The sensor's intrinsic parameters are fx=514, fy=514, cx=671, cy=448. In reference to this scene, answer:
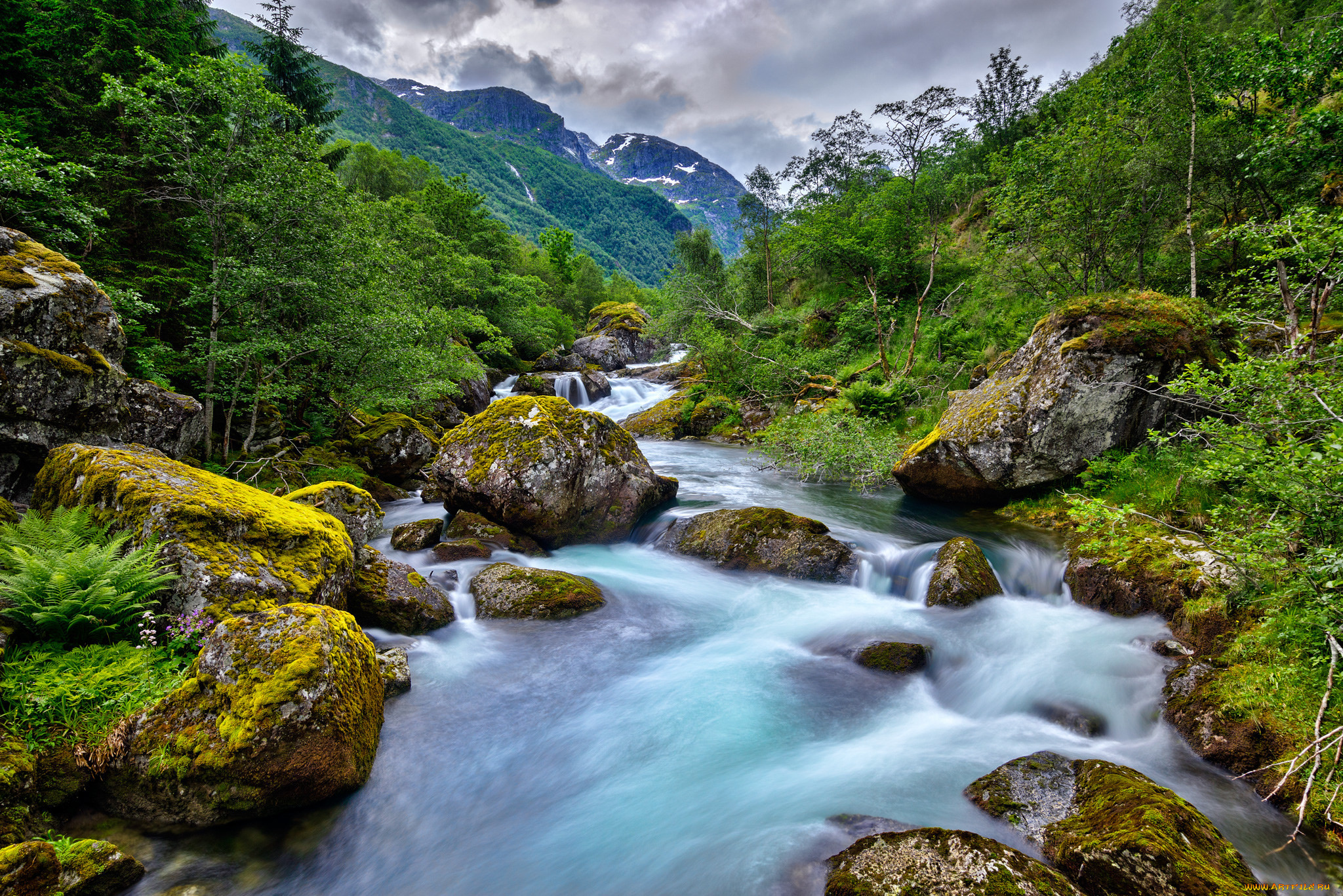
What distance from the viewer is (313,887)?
3.75m

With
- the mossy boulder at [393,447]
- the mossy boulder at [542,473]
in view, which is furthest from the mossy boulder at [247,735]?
the mossy boulder at [393,447]

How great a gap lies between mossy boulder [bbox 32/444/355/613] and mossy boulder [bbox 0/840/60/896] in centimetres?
202

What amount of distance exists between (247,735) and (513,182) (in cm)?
19247

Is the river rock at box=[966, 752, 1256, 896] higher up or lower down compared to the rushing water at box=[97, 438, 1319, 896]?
higher up

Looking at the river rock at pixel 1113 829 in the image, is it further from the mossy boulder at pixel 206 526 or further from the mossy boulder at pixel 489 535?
the mossy boulder at pixel 489 535

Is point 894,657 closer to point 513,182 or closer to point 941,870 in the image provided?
point 941,870

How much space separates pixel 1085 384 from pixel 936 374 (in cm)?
827

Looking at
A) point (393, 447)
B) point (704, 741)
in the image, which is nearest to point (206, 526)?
point (704, 741)

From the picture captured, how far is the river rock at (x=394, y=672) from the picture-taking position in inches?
226

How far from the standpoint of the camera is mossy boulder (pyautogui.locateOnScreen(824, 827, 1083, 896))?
3189 millimetres

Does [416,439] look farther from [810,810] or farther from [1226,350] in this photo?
[1226,350]

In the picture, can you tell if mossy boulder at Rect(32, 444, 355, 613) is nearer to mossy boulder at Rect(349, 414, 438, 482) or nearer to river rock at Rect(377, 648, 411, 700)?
river rock at Rect(377, 648, 411, 700)

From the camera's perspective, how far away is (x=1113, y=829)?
11.6ft

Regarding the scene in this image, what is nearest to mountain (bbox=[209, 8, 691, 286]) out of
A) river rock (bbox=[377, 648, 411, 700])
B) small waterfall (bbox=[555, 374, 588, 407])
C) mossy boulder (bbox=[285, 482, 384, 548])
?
small waterfall (bbox=[555, 374, 588, 407])
